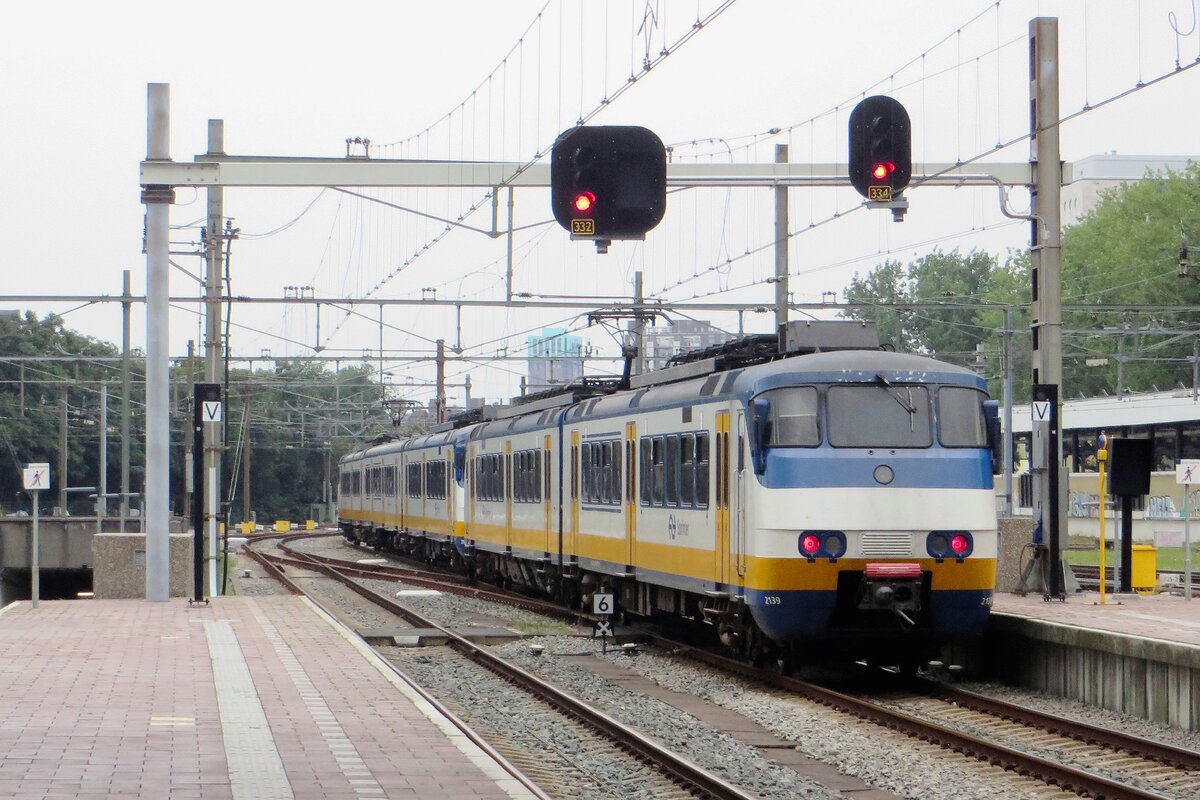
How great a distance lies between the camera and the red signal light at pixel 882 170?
1562 cm

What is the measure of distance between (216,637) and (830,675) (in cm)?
659

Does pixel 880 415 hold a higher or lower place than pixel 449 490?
higher

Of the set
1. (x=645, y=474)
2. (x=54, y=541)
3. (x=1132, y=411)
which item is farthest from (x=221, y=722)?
(x=1132, y=411)

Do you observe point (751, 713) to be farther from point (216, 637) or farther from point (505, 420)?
point (505, 420)

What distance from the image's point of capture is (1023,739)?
12.6m

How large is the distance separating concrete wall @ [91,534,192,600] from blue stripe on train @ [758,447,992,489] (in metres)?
12.4

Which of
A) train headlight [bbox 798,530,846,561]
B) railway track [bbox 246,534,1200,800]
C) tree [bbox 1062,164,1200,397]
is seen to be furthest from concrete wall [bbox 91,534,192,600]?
tree [bbox 1062,164,1200,397]

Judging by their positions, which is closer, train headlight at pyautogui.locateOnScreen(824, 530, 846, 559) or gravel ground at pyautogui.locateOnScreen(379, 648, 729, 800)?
gravel ground at pyautogui.locateOnScreen(379, 648, 729, 800)

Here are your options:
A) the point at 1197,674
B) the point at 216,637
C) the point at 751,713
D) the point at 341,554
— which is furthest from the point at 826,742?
the point at 341,554

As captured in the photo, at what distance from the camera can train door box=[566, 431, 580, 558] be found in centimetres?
2273

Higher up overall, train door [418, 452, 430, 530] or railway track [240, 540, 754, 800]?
train door [418, 452, 430, 530]

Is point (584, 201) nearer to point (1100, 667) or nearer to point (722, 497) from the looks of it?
point (722, 497)

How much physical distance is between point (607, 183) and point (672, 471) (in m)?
4.79

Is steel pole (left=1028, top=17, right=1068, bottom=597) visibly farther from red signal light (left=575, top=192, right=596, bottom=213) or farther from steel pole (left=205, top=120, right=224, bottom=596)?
steel pole (left=205, top=120, right=224, bottom=596)
